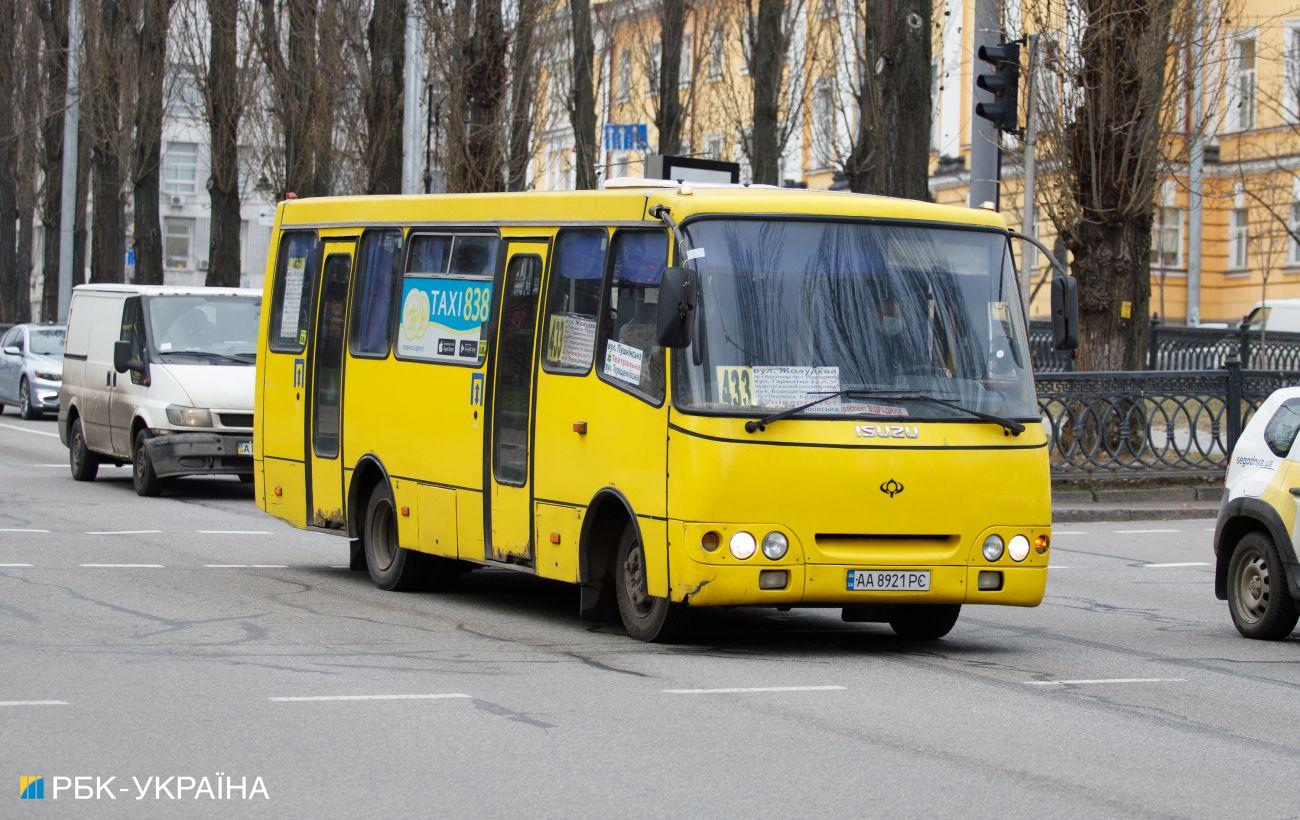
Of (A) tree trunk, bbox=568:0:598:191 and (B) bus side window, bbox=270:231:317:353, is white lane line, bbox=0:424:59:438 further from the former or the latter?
(B) bus side window, bbox=270:231:317:353

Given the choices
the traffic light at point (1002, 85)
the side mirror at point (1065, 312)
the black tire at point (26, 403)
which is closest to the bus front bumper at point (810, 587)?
the side mirror at point (1065, 312)

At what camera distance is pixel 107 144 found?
46781 millimetres

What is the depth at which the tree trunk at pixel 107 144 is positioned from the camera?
45.9 meters

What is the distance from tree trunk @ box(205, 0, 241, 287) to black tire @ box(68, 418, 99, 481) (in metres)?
17.7

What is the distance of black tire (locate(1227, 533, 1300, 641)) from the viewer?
40.4ft

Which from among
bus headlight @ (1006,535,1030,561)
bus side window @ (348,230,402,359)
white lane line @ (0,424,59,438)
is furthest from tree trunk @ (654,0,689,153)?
bus headlight @ (1006,535,1030,561)

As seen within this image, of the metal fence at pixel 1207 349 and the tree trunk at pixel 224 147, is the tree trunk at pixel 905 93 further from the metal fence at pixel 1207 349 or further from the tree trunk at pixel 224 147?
the tree trunk at pixel 224 147

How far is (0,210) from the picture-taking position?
2500 inches

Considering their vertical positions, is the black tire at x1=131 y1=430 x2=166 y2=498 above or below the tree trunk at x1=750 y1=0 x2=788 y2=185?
below

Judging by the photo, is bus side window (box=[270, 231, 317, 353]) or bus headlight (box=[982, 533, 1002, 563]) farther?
bus side window (box=[270, 231, 317, 353])

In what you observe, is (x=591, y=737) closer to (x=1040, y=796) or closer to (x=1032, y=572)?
(x=1040, y=796)

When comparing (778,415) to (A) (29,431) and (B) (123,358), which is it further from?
(A) (29,431)

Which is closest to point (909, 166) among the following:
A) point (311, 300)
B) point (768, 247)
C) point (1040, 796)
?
point (311, 300)

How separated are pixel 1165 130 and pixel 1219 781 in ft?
60.0
